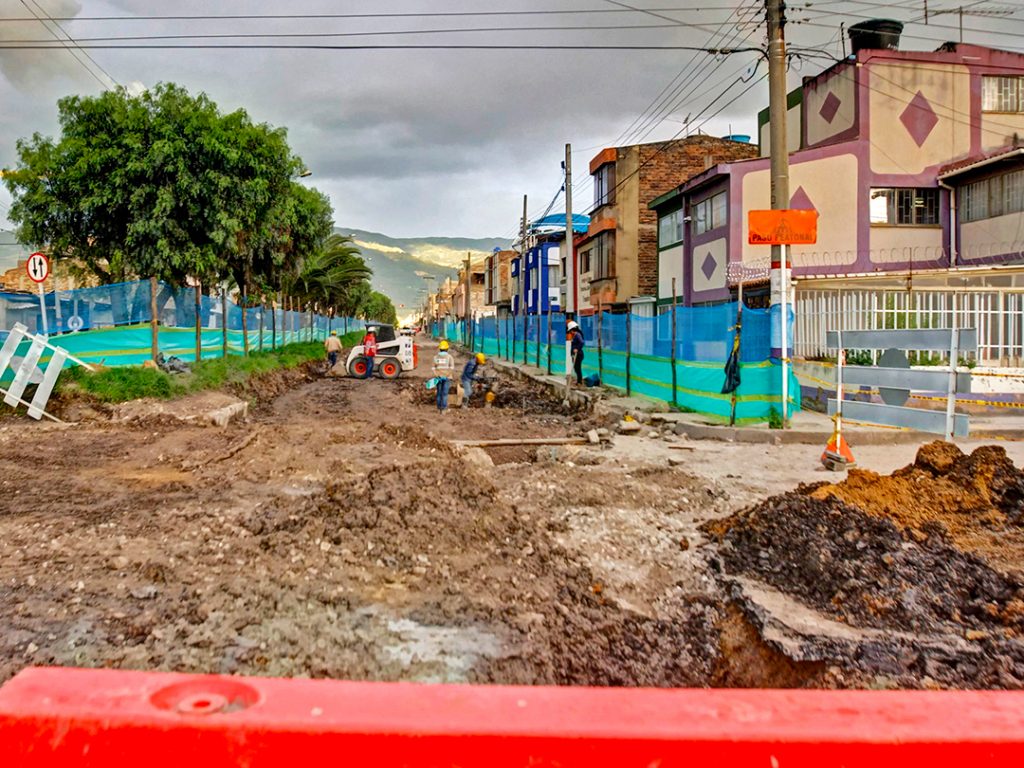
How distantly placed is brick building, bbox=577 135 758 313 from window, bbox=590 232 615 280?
43mm

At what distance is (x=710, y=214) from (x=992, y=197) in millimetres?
7171

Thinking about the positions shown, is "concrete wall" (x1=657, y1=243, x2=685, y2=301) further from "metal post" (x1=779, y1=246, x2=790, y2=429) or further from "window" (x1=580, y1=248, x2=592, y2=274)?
"metal post" (x1=779, y1=246, x2=790, y2=429)

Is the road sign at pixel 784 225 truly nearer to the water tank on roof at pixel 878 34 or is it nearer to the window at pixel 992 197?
the window at pixel 992 197

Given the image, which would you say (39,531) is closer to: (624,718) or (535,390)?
(624,718)

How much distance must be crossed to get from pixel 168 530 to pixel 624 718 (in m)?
5.72

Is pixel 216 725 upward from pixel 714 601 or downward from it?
upward

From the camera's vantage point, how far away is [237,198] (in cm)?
1808

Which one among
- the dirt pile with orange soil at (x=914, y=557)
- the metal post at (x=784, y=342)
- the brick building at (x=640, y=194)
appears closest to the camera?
the dirt pile with orange soil at (x=914, y=557)

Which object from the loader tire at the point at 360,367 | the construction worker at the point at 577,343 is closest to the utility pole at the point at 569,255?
the construction worker at the point at 577,343

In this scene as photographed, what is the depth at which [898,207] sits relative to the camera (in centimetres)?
2170

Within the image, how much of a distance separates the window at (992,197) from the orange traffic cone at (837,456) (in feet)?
44.5

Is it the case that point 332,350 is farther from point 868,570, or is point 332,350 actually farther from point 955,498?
point 868,570

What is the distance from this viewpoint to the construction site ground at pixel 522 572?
12.8 ft

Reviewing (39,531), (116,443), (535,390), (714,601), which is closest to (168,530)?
(39,531)
